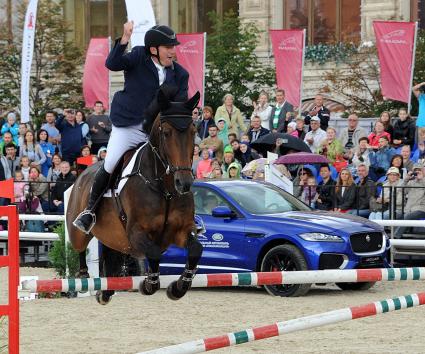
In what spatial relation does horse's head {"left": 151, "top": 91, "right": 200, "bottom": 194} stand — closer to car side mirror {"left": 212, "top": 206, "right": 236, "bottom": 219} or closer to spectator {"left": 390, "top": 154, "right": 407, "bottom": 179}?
car side mirror {"left": 212, "top": 206, "right": 236, "bottom": 219}

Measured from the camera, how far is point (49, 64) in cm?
3644

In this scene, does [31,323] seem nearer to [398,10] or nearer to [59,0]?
[398,10]

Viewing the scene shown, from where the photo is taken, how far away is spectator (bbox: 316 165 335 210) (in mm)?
19188

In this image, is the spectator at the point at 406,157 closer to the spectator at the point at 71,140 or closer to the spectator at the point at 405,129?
the spectator at the point at 405,129

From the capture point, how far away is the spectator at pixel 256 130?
22.3 metres

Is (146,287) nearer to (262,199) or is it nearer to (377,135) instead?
(262,199)

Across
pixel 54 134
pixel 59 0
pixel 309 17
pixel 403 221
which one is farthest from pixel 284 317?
pixel 59 0

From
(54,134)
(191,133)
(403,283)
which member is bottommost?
(403,283)

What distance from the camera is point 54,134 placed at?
947 inches

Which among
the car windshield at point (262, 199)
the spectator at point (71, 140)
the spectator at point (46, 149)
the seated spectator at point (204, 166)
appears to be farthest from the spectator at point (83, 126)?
the car windshield at point (262, 199)

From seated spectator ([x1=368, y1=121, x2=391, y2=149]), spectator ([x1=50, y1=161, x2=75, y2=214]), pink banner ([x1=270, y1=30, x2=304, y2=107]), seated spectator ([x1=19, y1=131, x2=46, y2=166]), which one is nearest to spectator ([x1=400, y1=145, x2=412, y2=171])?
seated spectator ([x1=368, y1=121, x2=391, y2=149])

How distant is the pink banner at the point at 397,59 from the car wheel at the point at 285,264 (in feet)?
23.7

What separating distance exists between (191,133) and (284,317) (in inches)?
213

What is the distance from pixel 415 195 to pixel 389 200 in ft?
1.41
